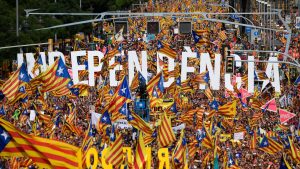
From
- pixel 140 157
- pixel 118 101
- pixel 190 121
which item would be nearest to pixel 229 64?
pixel 190 121

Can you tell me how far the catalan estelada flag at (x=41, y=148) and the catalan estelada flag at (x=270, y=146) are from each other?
14.6 meters

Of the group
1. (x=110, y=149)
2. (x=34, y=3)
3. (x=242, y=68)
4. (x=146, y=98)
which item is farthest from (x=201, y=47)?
(x=110, y=149)

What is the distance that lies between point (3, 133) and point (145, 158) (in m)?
7.13

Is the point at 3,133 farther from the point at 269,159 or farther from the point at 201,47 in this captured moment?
the point at 201,47

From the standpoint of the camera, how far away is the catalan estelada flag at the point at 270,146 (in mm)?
34344

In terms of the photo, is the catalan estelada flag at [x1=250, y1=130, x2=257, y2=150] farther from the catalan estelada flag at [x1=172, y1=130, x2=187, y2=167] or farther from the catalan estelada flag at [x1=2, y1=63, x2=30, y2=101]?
the catalan estelada flag at [x1=2, y1=63, x2=30, y2=101]

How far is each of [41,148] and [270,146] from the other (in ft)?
49.8

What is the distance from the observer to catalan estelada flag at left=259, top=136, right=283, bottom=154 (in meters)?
34.3

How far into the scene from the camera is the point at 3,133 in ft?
66.7

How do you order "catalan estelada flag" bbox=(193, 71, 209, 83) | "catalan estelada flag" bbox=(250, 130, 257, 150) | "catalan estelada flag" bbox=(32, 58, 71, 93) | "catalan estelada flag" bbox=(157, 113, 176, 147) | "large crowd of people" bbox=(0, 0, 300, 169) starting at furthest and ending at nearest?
"catalan estelada flag" bbox=(193, 71, 209, 83)
"catalan estelada flag" bbox=(32, 58, 71, 93)
"catalan estelada flag" bbox=(250, 130, 257, 150)
"large crowd of people" bbox=(0, 0, 300, 169)
"catalan estelada flag" bbox=(157, 113, 176, 147)

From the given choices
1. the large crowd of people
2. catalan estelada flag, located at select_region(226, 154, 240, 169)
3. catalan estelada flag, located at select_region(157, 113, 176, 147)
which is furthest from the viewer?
the large crowd of people

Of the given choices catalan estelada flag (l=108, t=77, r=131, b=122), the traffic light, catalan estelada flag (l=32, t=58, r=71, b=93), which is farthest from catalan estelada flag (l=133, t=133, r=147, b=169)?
the traffic light

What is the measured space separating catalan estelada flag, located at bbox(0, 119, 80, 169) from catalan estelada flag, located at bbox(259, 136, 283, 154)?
14.6 meters

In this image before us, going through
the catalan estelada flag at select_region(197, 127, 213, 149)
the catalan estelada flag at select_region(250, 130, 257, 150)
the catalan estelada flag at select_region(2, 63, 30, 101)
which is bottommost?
the catalan estelada flag at select_region(250, 130, 257, 150)
